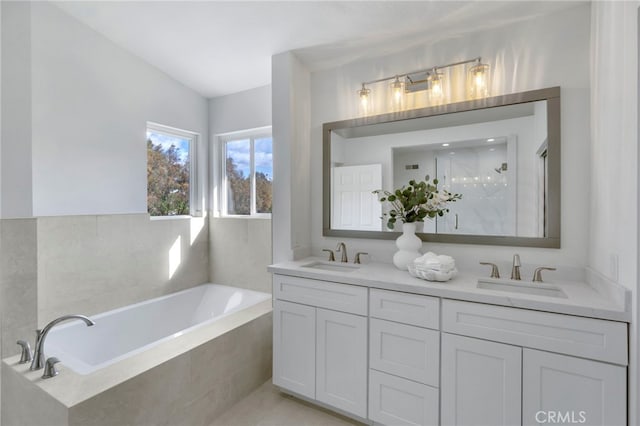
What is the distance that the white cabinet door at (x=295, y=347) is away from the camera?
6.39ft

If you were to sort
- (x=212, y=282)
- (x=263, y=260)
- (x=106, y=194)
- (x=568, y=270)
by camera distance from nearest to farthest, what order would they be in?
(x=568, y=270)
(x=106, y=194)
(x=263, y=260)
(x=212, y=282)

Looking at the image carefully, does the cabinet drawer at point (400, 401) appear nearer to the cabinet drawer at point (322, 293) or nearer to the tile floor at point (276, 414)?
the tile floor at point (276, 414)

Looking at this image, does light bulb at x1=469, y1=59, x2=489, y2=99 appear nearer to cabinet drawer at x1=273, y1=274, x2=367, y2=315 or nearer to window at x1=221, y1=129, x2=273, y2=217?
cabinet drawer at x1=273, y1=274, x2=367, y2=315

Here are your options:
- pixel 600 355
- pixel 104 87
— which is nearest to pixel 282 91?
pixel 104 87

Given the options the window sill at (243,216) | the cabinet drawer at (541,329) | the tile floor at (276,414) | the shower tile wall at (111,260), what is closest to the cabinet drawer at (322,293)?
the cabinet drawer at (541,329)

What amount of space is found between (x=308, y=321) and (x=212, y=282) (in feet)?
5.92

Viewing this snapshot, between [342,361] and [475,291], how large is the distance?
0.88 metres

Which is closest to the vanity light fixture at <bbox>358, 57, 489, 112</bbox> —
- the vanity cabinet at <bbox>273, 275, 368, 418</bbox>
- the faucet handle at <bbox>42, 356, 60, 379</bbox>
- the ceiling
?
the ceiling

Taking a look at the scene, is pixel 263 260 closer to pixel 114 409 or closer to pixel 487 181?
pixel 114 409

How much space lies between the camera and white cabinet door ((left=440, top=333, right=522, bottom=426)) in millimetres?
1404

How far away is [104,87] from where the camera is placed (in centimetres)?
250

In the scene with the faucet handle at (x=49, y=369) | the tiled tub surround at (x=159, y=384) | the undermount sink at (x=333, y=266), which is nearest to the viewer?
the tiled tub surround at (x=159, y=384)

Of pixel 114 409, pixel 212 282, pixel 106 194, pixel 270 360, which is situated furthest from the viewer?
pixel 212 282

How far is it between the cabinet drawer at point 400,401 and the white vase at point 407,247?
0.67m
